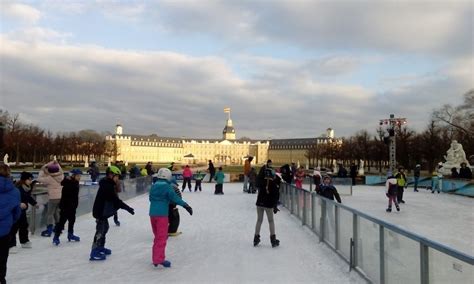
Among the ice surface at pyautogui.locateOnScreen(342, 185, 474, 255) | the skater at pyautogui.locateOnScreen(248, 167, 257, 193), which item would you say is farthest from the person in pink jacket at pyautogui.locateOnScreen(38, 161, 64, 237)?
the skater at pyautogui.locateOnScreen(248, 167, 257, 193)

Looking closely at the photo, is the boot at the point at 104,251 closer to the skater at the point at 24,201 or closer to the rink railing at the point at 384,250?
the skater at the point at 24,201

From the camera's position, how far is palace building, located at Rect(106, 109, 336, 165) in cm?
17488

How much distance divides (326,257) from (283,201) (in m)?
9.40

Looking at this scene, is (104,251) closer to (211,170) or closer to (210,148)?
(211,170)

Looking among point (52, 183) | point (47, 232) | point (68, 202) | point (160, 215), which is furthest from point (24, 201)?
point (160, 215)

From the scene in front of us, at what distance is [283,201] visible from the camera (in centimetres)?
1750

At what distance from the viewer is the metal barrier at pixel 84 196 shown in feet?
33.6

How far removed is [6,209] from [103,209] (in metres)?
2.40

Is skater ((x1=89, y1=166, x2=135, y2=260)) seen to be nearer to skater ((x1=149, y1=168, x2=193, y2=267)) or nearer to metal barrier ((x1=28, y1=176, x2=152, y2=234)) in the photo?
skater ((x1=149, y1=168, x2=193, y2=267))

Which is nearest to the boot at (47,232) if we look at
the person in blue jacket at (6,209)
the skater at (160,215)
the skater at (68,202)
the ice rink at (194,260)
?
the ice rink at (194,260)

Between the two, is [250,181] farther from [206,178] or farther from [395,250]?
[395,250]

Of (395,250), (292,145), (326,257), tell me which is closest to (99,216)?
(326,257)

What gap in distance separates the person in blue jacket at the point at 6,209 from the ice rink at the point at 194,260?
2.90 ft

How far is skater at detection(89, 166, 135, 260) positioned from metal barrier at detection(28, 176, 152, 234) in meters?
3.04
